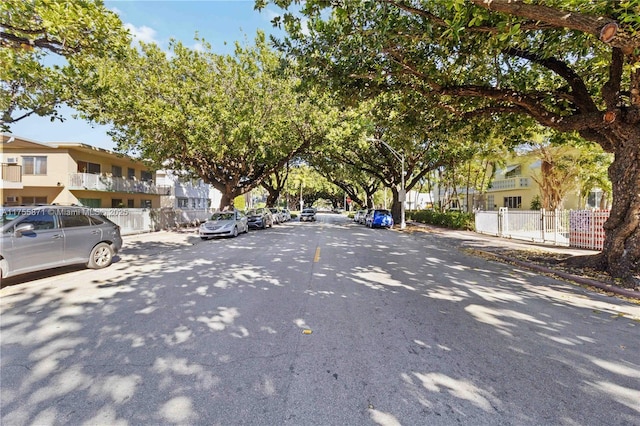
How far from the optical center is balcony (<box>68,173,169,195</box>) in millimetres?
23734

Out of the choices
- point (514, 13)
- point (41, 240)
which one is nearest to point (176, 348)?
point (41, 240)

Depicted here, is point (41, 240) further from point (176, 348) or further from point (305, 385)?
point (305, 385)

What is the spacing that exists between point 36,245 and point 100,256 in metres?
1.69

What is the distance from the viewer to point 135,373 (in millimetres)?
3229

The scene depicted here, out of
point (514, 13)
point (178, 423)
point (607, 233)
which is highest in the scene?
point (514, 13)

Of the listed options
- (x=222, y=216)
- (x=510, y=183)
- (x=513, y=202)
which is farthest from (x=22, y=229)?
(x=513, y=202)

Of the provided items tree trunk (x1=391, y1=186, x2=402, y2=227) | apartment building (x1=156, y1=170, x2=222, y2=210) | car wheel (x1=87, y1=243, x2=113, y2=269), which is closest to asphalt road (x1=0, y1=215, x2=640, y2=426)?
car wheel (x1=87, y1=243, x2=113, y2=269)

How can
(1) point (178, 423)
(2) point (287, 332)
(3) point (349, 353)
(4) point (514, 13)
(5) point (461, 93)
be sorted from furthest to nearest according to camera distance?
1. (5) point (461, 93)
2. (4) point (514, 13)
3. (2) point (287, 332)
4. (3) point (349, 353)
5. (1) point (178, 423)

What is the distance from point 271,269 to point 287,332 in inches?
167

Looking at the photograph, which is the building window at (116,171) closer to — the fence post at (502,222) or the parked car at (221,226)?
the parked car at (221,226)

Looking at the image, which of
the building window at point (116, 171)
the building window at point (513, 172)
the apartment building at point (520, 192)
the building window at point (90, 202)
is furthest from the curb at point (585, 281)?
the building window at point (116, 171)

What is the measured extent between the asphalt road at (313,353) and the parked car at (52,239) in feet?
1.89

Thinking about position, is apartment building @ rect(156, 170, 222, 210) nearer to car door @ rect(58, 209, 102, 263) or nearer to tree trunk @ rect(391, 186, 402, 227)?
tree trunk @ rect(391, 186, 402, 227)

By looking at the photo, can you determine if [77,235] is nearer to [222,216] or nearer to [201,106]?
[222,216]
